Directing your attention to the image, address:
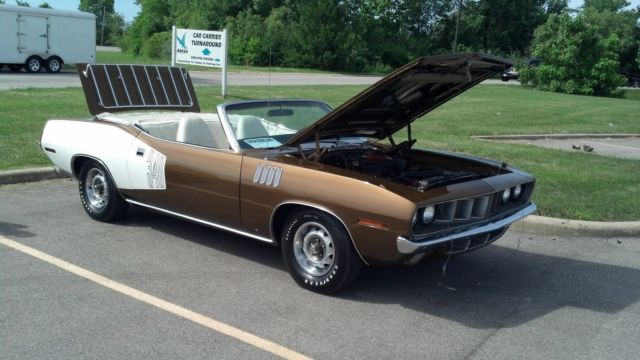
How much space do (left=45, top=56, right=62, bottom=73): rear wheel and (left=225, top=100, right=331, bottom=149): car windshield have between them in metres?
23.6

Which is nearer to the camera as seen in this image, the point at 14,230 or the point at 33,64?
the point at 14,230

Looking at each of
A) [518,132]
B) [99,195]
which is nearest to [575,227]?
[99,195]

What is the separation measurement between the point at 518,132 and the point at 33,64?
20.2 meters

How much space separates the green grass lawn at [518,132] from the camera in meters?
7.76

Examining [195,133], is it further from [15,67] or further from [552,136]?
[15,67]

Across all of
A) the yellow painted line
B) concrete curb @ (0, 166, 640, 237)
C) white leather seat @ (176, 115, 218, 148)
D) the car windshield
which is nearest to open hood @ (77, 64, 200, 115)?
white leather seat @ (176, 115, 218, 148)

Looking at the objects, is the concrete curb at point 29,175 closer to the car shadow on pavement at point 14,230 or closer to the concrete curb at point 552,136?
the car shadow on pavement at point 14,230

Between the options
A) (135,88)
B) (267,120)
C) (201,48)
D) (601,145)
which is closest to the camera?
(267,120)

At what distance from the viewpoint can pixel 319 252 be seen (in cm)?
477

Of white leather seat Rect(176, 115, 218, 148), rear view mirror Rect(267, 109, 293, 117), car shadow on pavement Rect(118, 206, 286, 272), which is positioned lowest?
car shadow on pavement Rect(118, 206, 286, 272)

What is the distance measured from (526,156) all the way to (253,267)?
22.6 feet

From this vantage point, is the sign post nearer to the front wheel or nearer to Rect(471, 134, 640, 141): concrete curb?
Rect(471, 134, 640, 141): concrete curb

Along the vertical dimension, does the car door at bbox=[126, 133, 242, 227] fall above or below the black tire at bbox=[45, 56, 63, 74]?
below

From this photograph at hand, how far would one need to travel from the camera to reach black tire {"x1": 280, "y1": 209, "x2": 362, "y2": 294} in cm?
454
